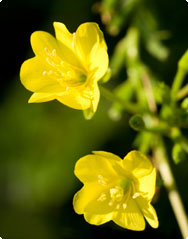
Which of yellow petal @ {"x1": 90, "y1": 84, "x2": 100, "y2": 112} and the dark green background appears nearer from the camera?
yellow petal @ {"x1": 90, "y1": 84, "x2": 100, "y2": 112}

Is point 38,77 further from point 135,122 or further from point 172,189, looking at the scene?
point 172,189

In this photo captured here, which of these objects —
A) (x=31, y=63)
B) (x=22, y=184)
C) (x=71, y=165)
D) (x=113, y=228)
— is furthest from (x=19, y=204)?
(x=31, y=63)

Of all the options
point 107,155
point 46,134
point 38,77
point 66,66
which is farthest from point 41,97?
point 46,134

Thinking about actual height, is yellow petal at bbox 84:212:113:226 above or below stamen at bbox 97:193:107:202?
below

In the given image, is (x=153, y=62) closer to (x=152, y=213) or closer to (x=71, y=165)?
(x=71, y=165)

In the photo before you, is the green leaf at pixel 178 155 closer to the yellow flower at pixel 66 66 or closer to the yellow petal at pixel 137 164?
the yellow petal at pixel 137 164

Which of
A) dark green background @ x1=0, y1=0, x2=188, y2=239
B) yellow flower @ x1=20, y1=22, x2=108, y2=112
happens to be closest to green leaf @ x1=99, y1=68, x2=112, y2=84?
yellow flower @ x1=20, y1=22, x2=108, y2=112

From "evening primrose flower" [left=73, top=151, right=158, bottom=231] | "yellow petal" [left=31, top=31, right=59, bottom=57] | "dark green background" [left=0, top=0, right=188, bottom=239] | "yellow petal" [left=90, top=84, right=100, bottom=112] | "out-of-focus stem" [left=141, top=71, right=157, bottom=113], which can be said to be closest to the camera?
"yellow petal" [left=90, top=84, right=100, bottom=112]

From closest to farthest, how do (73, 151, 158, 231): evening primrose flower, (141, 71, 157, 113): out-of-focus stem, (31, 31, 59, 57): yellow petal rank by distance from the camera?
(73, 151, 158, 231): evening primrose flower, (31, 31, 59, 57): yellow petal, (141, 71, 157, 113): out-of-focus stem

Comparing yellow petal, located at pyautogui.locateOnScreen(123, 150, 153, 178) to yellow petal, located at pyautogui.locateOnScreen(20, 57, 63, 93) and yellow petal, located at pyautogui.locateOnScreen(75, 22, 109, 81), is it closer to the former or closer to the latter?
yellow petal, located at pyautogui.locateOnScreen(75, 22, 109, 81)
